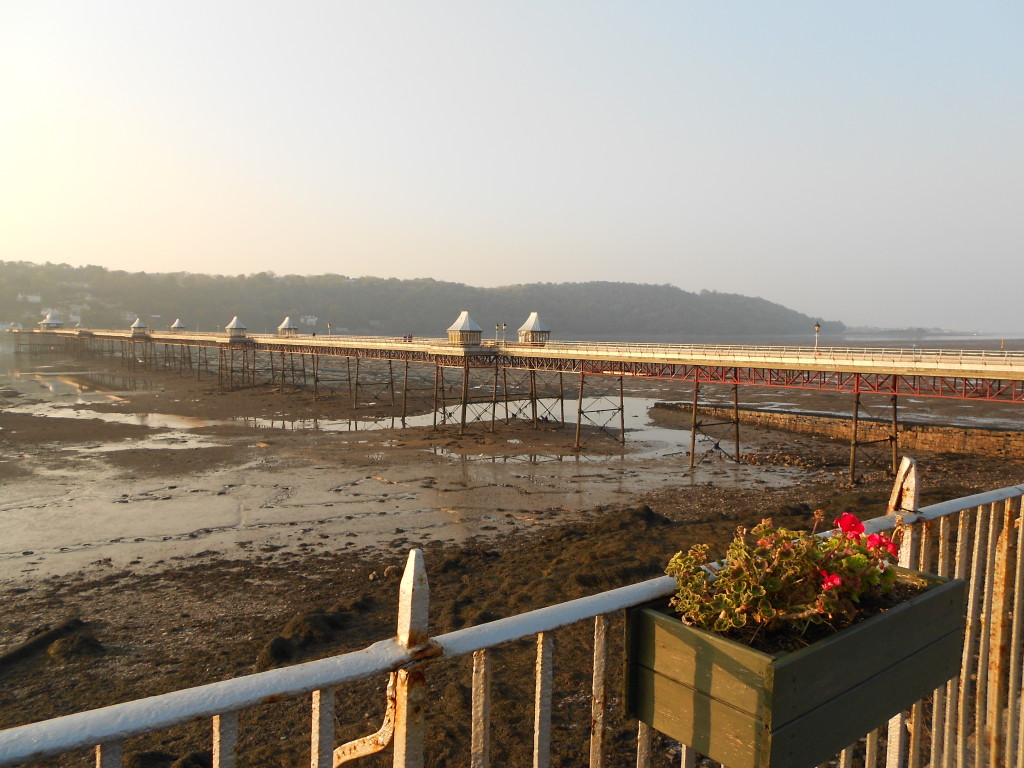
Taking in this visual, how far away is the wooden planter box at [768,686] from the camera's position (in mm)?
2000

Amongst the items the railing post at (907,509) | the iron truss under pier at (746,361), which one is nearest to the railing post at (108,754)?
the railing post at (907,509)

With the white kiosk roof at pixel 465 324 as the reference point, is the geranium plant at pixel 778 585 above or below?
below

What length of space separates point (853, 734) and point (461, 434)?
32380 mm

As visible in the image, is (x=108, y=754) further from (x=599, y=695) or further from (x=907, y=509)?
(x=907, y=509)

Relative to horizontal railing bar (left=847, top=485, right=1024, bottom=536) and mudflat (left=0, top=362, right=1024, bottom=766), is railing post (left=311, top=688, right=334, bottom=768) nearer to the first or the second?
horizontal railing bar (left=847, top=485, right=1024, bottom=536)

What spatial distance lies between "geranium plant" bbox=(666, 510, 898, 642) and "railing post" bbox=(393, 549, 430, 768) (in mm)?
936

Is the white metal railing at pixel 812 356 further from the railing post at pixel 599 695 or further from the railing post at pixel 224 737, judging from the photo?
the railing post at pixel 224 737

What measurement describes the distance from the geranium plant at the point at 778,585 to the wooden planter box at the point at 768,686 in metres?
0.08

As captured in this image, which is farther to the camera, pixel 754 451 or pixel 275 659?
pixel 754 451

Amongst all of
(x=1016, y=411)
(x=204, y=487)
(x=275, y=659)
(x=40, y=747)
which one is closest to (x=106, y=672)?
(x=275, y=659)

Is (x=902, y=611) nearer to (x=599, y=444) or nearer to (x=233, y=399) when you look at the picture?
(x=599, y=444)

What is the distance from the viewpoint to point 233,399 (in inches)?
1978

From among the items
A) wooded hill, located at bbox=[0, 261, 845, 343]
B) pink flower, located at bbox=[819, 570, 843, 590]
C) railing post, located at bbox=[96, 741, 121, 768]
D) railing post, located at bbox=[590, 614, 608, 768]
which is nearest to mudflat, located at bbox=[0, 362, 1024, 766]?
railing post, located at bbox=[590, 614, 608, 768]

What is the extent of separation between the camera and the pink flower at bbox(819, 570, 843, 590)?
2143 mm
